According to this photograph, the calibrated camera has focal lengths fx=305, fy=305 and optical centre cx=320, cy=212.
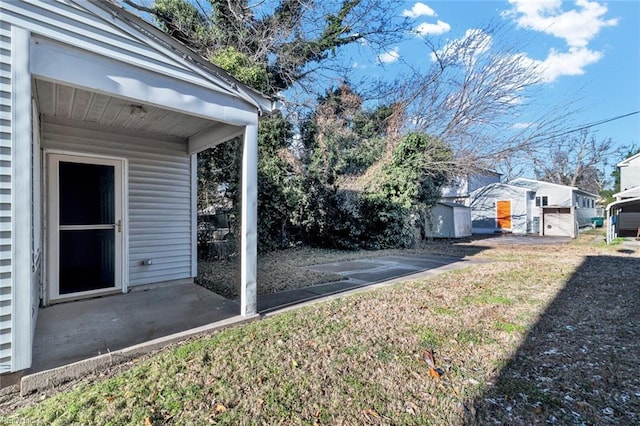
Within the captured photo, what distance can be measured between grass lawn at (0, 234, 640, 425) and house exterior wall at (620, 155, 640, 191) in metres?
22.2

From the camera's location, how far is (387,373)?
8.36 ft

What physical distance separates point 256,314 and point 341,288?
1.95m

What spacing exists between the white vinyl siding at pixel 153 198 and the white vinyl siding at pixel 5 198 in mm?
2241

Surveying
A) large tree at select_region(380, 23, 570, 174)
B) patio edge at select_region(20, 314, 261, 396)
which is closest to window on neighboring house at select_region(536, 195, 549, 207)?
large tree at select_region(380, 23, 570, 174)

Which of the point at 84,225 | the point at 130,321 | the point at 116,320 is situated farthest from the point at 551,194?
the point at 84,225

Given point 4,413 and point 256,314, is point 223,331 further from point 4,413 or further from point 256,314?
point 4,413

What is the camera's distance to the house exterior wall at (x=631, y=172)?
19531mm

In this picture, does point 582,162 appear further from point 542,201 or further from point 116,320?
point 116,320

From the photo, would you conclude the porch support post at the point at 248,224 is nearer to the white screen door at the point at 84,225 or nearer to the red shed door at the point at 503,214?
the white screen door at the point at 84,225

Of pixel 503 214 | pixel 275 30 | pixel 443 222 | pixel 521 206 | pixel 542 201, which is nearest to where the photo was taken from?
pixel 275 30

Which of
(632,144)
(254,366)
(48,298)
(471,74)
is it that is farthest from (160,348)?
(632,144)

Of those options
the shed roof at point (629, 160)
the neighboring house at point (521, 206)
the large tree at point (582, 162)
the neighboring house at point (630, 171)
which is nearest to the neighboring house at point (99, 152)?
the neighboring house at point (521, 206)

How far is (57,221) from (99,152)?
1097mm

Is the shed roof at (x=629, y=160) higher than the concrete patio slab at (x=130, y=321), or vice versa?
the shed roof at (x=629, y=160)
